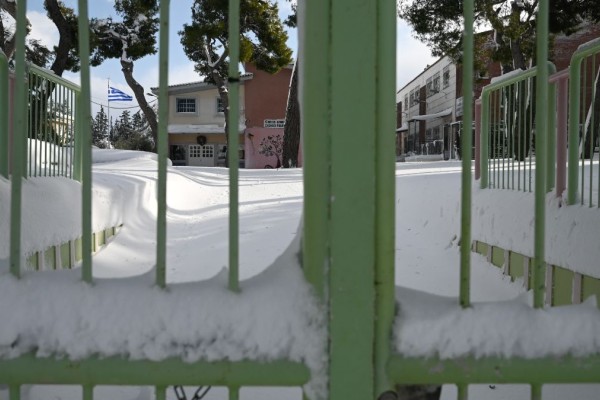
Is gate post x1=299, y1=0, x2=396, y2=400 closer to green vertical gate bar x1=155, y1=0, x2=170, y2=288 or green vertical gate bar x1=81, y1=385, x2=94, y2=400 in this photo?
green vertical gate bar x1=155, y1=0, x2=170, y2=288

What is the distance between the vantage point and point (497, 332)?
110 cm

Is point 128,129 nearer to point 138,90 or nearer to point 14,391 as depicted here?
point 138,90

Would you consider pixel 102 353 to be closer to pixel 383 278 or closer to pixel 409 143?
pixel 383 278

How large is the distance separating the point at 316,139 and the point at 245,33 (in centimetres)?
1732

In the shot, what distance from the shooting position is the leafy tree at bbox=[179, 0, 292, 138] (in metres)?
16.7

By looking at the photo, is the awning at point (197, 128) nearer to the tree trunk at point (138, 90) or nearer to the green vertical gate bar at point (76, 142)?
the tree trunk at point (138, 90)

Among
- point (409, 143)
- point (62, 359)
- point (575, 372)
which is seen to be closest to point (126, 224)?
point (62, 359)

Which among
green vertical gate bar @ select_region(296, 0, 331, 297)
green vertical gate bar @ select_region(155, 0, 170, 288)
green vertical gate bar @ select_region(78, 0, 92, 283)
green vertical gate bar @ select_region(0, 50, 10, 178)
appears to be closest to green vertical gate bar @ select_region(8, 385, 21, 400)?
green vertical gate bar @ select_region(78, 0, 92, 283)

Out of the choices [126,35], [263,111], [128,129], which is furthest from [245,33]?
[128,129]

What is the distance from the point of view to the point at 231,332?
1.10 metres

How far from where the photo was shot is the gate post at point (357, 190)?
3.48ft

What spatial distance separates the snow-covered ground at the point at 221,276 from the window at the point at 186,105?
21.3 m

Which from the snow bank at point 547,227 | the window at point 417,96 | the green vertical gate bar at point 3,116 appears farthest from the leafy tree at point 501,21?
the window at point 417,96

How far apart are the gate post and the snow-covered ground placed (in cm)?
6
